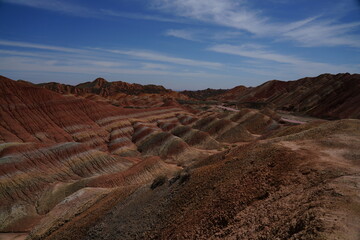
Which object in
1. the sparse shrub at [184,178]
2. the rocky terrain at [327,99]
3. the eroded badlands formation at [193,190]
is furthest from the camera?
the rocky terrain at [327,99]

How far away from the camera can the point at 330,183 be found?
879 centimetres

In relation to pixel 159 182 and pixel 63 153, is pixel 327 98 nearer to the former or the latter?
pixel 63 153

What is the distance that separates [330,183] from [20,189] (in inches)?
1289

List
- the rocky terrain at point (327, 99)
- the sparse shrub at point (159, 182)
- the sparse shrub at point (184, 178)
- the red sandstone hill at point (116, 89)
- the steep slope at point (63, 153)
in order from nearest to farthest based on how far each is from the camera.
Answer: the sparse shrub at point (184, 178), the sparse shrub at point (159, 182), the steep slope at point (63, 153), the rocky terrain at point (327, 99), the red sandstone hill at point (116, 89)

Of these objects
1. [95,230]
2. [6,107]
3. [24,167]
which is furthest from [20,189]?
[6,107]

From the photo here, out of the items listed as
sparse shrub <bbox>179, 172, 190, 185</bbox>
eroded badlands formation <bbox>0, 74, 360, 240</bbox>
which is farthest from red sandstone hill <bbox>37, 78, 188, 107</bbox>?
sparse shrub <bbox>179, 172, 190, 185</bbox>

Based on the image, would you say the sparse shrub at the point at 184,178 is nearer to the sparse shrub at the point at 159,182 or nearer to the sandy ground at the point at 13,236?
the sparse shrub at the point at 159,182

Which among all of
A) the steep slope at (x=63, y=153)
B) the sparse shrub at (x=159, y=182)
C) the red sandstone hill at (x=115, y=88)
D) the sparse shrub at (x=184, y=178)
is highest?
the red sandstone hill at (x=115, y=88)

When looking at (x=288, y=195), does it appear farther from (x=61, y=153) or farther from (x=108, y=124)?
(x=108, y=124)

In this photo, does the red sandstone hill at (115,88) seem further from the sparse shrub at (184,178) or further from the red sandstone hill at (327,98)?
the sparse shrub at (184,178)

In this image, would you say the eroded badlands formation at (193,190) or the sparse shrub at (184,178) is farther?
the sparse shrub at (184,178)

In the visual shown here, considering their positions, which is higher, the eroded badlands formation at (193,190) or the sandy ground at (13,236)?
the eroded badlands formation at (193,190)

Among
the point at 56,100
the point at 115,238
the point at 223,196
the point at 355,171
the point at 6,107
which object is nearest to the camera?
the point at 355,171

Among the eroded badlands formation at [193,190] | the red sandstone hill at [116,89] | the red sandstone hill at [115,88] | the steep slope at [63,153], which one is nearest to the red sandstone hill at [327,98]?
the eroded badlands formation at [193,190]
